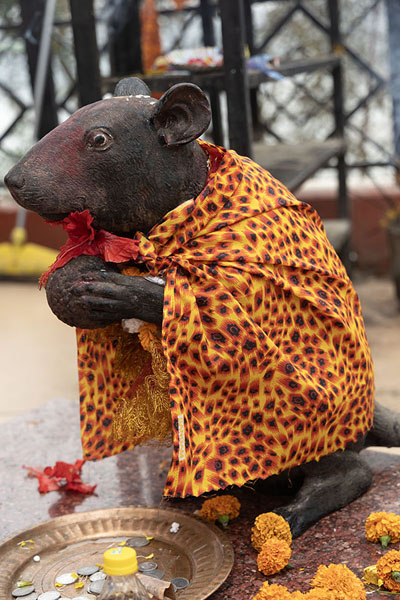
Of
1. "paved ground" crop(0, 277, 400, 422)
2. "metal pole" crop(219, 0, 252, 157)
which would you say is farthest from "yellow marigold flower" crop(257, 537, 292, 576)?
"paved ground" crop(0, 277, 400, 422)

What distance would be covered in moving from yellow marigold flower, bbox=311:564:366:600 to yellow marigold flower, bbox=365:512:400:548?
198mm

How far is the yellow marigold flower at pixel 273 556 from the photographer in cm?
199

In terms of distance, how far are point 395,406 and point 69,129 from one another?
2.31 m

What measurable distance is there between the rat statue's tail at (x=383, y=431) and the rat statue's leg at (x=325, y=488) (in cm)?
12

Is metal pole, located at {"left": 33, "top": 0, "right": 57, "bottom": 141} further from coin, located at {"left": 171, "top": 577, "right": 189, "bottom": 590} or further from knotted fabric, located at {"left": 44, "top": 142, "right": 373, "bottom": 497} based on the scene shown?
coin, located at {"left": 171, "top": 577, "right": 189, "bottom": 590}

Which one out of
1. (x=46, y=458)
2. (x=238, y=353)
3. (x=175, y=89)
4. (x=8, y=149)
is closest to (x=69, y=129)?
(x=175, y=89)

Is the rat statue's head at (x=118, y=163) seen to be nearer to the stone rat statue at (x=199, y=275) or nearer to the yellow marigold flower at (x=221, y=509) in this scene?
the stone rat statue at (x=199, y=275)

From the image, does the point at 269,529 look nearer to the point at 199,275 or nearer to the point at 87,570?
the point at 87,570

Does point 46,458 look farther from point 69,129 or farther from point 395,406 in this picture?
point 395,406

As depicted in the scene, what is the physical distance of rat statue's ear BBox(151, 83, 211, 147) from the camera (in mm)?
1932

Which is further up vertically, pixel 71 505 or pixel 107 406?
pixel 107 406

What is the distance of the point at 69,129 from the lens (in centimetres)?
194

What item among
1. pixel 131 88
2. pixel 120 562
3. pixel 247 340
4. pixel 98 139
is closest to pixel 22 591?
pixel 120 562

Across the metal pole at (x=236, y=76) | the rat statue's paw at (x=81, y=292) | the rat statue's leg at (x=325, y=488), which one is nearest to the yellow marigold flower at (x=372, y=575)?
the rat statue's leg at (x=325, y=488)
